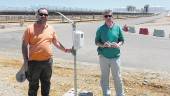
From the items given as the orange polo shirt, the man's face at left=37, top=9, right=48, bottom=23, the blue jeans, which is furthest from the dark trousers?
the blue jeans

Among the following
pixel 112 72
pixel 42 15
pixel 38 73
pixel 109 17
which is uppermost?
pixel 42 15

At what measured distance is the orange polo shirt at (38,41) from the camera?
7.38 m

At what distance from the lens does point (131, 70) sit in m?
15.1

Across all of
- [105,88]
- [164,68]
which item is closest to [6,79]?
[105,88]

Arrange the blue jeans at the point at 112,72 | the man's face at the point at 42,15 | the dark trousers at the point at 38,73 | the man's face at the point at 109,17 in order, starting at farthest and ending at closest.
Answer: the blue jeans at the point at 112,72
the man's face at the point at 109,17
the dark trousers at the point at 38,73
the man's face at the point at 42,15

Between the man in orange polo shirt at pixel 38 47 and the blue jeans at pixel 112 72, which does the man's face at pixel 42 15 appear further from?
the blue jeans at pixel 112 72

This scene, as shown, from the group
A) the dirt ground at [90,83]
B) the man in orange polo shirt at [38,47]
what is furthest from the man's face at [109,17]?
the dirt ground at [90,83]

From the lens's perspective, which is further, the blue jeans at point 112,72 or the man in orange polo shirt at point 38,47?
the blue jeans at point 112,72

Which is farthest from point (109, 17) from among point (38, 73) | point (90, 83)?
point (90, 83)

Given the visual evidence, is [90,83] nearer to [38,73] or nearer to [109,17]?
[109,17]

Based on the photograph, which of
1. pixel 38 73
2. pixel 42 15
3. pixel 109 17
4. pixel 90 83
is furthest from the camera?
pixel 90 83

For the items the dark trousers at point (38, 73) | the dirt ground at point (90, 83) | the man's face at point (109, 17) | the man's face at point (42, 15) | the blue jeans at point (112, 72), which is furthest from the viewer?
the dirt ground at point (90, 83)

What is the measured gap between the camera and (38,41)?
7.39 meters

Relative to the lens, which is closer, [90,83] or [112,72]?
[112,72]
